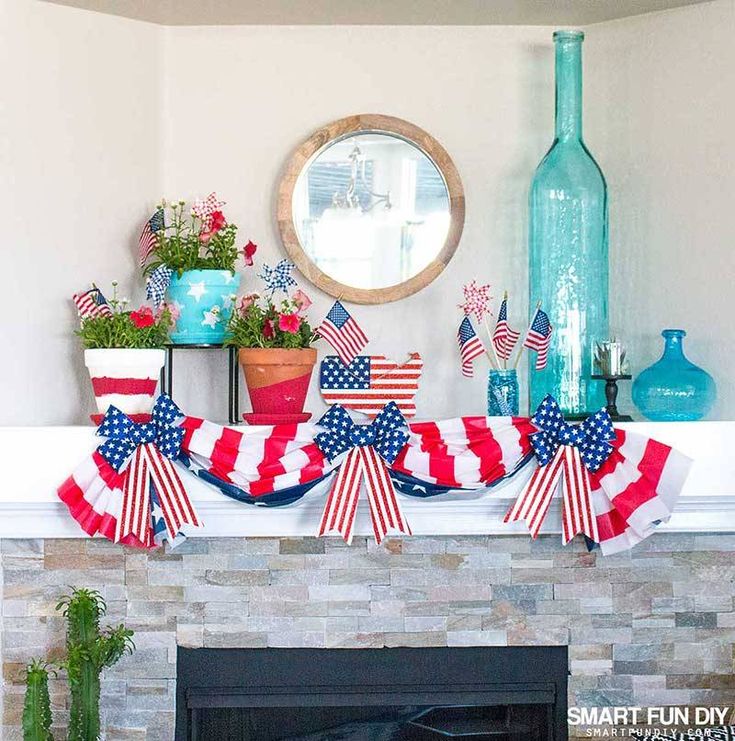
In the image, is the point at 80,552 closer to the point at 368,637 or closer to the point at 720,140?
the point at 368,637

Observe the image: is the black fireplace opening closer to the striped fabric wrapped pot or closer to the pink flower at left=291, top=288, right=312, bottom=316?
the striped fabric wrapped pot

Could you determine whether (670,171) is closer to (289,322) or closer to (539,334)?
(539,334)

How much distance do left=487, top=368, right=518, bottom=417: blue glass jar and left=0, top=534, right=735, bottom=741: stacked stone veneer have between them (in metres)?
0.28

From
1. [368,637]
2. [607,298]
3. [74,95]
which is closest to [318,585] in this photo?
[368,637]

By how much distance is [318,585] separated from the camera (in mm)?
2293

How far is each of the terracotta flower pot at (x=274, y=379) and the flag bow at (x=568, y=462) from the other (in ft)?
1.63

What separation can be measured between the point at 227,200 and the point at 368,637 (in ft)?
3.46

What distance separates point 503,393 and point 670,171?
64 centimetres

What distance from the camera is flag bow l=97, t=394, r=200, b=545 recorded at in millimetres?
2127

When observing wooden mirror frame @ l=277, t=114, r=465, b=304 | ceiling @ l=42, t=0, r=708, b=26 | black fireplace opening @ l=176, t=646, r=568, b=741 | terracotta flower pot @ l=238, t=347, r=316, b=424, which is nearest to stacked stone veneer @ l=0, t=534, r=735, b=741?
black fireplace opening @ l=176, t=646, r=568, b=741

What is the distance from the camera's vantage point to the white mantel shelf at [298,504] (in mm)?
2162

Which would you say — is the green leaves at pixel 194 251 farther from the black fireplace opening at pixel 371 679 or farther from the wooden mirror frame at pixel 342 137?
→ the black fireplace opening at pixel 371 679

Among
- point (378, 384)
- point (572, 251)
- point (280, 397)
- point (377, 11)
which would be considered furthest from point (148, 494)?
point (377, 11)

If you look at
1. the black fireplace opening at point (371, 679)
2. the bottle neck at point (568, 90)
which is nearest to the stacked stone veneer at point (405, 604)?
the black fireplace opening at point (371, 679)
